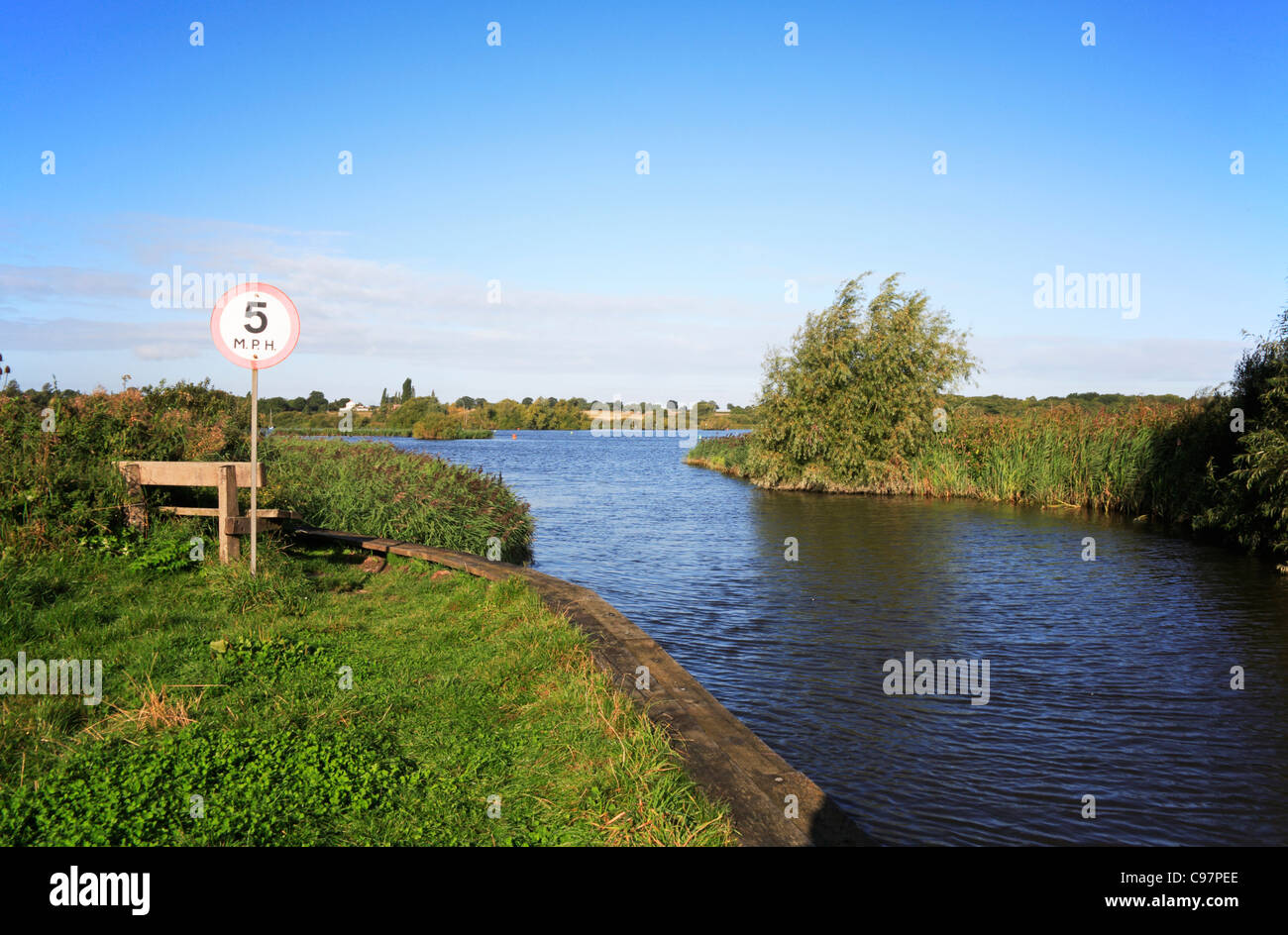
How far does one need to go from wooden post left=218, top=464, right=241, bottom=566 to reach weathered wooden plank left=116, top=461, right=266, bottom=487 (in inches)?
7.5

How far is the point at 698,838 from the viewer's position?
11.5 feet

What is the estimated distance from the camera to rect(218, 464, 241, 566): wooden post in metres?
8.52

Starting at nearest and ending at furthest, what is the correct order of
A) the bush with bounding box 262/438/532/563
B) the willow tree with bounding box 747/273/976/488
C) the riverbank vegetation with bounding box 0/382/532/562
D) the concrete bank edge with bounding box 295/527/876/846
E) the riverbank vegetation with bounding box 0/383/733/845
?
1. the concrete bank edge with bounding box 295/527/876/846
2. the riverbank vegetation with bounding box 0/383/733/845
3. the riverbank vegetation with bounding box 0/382/532/562
4. the bush with bounding box 262/438/532/563
5. the willow tree with bounding box 747/273/976/488

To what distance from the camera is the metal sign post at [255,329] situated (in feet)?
27.5

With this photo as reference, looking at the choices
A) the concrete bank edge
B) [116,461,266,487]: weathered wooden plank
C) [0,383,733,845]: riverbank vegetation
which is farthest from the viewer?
[116,461,266,487]: weathered wooden plank

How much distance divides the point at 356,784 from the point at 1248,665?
34.1 feet

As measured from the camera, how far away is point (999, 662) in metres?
9.41

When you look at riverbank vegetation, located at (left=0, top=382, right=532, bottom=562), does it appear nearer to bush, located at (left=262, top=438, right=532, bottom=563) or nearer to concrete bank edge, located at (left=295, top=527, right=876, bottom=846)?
bush, located at (left=262, top=438, right=532, bottom=563)
